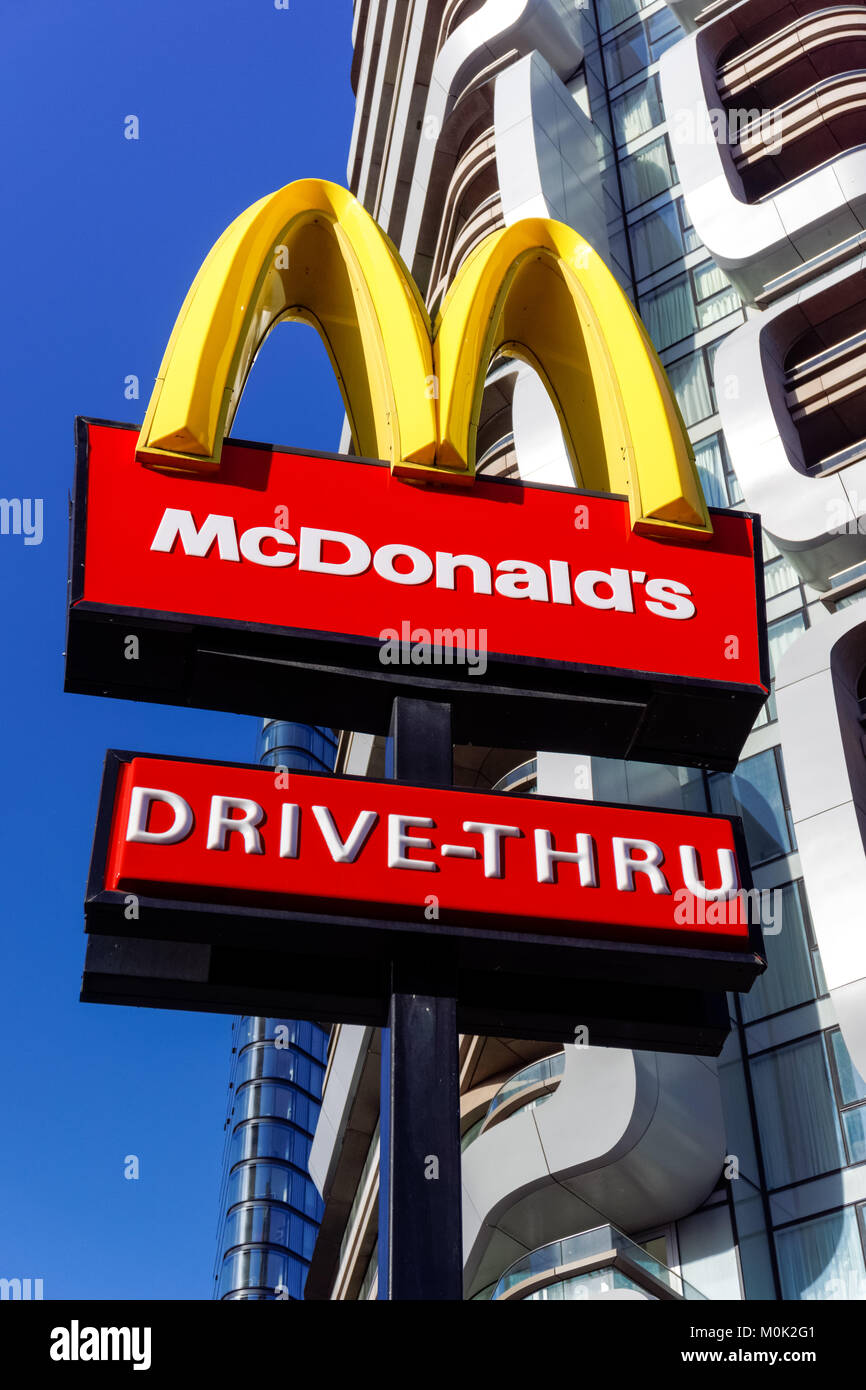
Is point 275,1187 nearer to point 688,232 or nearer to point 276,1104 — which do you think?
point 276,1104

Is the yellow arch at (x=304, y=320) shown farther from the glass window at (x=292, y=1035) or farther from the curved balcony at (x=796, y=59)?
the glass window at (x=292, y=1035)

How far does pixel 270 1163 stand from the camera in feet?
145

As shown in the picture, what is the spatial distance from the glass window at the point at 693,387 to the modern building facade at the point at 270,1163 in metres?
23.9

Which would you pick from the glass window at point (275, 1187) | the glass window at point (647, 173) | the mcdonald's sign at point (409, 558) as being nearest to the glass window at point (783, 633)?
the mcdonald's sign at point (409, 558)

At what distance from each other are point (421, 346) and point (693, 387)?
41.0ft

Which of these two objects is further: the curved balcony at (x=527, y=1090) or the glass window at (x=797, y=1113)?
the curved balcony at (x=527, y=1090)

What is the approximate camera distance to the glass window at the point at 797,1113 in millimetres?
14938

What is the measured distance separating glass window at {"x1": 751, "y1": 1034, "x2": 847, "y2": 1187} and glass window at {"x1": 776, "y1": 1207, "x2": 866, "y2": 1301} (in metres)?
0.52

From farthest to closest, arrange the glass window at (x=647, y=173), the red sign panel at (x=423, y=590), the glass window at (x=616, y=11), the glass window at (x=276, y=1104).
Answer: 1. the glass window at (x=276, y=1104)
2. the glass window at (x=616, y=11)
3. the glass window at (x=647, y=173)
4. the red sign panel at (x=423, y=590)

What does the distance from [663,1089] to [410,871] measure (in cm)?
731

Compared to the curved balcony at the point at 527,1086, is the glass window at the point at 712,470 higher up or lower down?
higher up

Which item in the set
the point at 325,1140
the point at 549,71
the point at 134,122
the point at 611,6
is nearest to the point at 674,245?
the point at 549,71

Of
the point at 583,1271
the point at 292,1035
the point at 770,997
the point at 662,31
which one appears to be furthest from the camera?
the point at 292,1035

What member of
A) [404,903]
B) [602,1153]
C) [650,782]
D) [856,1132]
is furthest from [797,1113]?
[404,903]
